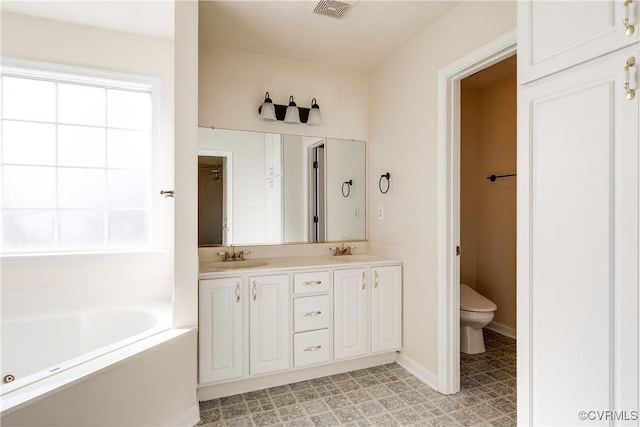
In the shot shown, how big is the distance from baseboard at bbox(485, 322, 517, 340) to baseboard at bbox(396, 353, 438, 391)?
131 cm

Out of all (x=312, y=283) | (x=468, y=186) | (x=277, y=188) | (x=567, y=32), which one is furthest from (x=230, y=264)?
(x=468, y=186)

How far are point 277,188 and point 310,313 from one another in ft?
3.62

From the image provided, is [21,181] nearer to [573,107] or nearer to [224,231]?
[224,231]

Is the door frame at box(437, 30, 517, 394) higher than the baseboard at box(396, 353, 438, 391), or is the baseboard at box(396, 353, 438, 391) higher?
the door frame at box(437, 30, 517, 394)

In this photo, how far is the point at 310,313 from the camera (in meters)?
2.46

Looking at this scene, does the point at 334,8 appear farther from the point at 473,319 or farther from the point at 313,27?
the point at 473,319

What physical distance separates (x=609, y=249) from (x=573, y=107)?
1.58 ft

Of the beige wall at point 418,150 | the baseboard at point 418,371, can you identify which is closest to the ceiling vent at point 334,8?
the beige wall at point 418,150

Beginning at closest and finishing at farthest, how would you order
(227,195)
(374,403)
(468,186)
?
(374,403) → (227,195) → (468,186)

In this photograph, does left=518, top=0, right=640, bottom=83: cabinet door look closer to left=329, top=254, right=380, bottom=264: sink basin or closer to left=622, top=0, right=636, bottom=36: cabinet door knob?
left=622, top=0, right=636, bottom=36: cabinet door knob

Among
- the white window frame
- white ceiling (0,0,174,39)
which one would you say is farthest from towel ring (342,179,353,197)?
white ceiling (0,0,174,39)

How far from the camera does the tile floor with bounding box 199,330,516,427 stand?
2.00 m

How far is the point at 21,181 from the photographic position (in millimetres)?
2404

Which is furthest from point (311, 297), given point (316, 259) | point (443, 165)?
point (443, 165)
